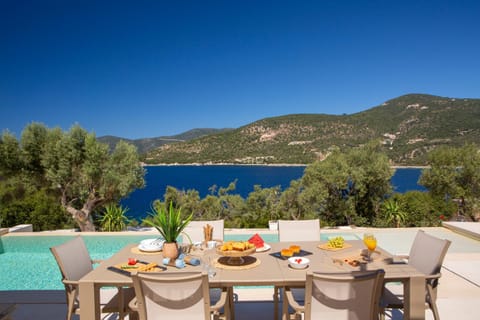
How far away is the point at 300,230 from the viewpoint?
4074 millimetres

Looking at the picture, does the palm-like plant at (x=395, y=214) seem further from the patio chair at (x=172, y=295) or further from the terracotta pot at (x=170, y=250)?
the patio chair at (x=172, y=295)

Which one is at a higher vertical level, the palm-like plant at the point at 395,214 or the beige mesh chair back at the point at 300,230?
the beige mesh chair back at the point at 300,230

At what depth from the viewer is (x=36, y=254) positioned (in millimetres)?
7395

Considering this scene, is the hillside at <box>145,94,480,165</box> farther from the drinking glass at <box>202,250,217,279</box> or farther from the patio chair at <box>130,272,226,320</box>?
the patio chair at <box>130,272,226,320</box>

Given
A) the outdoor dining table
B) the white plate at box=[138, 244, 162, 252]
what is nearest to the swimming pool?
the white plate at box=[138, 244, 162, 252]

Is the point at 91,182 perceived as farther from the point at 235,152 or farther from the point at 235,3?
the point at 235,152

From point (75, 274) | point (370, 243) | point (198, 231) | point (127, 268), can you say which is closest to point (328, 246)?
point (370, 243)

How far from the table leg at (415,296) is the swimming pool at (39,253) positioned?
4860 mm

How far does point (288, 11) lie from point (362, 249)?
1664 cm

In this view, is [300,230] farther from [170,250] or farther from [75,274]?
[75,274]

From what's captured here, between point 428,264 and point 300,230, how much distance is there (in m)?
1.49

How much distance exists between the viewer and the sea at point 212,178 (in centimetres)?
3300

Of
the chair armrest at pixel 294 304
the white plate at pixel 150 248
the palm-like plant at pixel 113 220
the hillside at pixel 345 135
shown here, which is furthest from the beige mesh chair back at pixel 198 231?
the hillside at pixel 345 135

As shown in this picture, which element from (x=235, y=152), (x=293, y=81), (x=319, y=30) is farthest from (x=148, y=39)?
(x=235, y=152)
